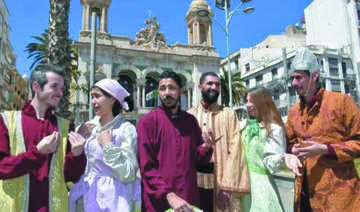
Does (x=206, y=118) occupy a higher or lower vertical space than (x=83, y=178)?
higher

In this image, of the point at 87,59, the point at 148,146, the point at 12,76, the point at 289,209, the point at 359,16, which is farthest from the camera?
the point at 12,76

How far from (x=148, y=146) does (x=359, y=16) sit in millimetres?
47995

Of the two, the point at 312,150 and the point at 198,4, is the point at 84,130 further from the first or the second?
the point at 198,4

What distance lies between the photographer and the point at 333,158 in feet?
7.78

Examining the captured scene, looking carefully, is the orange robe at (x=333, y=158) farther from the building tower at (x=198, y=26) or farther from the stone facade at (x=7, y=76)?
the stone facade at (x=7, y=76)

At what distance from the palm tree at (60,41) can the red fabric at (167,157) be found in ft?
12.2

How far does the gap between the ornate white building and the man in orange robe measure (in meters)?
24.6

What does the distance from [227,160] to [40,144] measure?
1.87 meters

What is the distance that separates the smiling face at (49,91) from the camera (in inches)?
88.7

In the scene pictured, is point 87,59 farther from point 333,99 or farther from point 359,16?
point 359,16

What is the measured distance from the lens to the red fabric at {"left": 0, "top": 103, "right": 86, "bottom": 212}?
192cm

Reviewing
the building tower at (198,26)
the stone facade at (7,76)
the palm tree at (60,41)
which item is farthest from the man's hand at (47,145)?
the stone facade at (7,76)

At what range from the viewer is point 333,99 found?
2.66m

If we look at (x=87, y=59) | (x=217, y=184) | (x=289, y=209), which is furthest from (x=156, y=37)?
(x=217, y=184)
